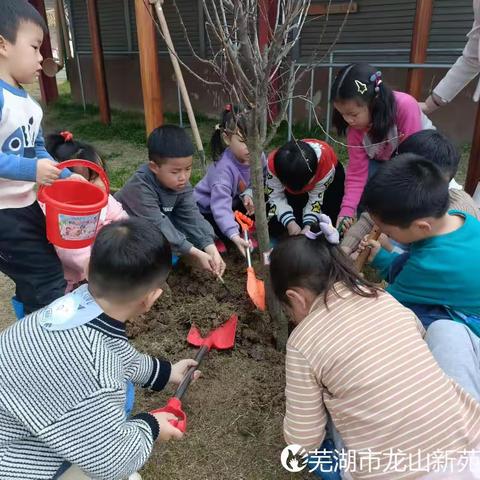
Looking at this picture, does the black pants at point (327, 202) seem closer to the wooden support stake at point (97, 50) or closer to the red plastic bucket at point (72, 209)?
the red plastic bucket at point (72, 209)

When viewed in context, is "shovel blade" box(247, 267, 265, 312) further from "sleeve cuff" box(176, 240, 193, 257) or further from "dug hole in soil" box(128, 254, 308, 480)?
"sleeve cuff" box(176, 240, 193, 257)

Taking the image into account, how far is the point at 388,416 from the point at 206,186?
2.19 m

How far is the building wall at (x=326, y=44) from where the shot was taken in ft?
18.3

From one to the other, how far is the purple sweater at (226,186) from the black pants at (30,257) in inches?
40.3

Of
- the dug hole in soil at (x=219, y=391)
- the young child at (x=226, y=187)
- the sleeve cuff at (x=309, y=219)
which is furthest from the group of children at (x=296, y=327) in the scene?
the young child at (x=226, y=187)

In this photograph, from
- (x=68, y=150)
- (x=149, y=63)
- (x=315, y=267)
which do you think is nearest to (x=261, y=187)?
(x=315, y=267)

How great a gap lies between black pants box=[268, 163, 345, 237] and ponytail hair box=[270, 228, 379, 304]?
172 cm

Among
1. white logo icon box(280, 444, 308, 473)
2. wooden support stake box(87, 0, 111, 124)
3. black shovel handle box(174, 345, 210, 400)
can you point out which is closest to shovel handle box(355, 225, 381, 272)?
black shovel handle box(174, 345, 210, 400)

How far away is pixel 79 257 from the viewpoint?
2.11 metres

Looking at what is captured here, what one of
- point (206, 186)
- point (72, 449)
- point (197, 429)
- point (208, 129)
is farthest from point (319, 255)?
point (208, 129)

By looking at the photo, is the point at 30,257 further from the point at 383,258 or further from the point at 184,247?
the point at 383,258

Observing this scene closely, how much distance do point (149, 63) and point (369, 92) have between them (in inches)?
83.0

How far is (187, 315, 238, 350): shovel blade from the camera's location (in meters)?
2.20

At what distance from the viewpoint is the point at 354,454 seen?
4.41 ft
